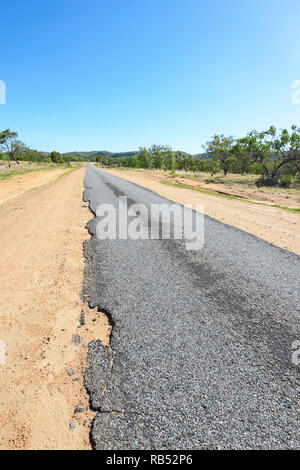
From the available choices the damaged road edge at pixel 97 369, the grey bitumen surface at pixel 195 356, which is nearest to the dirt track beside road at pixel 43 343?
the damaged road edge at pixel 97 369

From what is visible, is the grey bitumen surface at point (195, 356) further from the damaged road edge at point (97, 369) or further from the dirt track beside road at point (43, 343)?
the dirt track beside road at point (43, 343)

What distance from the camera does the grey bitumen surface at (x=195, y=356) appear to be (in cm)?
174

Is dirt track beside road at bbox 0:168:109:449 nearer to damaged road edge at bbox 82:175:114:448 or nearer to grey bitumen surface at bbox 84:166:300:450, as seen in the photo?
damaged road edge at bbox 82:175:114:448

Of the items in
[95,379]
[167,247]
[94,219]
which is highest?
[94,219]

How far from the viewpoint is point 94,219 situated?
776cm

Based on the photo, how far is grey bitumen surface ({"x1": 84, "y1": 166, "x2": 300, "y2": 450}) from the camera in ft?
5.70

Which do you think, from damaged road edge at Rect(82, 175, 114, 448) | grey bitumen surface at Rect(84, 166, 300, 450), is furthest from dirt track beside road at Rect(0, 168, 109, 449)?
grey bitumen surface at Rect(84, 166, 300, 450)

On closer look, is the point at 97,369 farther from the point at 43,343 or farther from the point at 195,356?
the point at 195,356

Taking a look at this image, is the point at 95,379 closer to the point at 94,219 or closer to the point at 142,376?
the point at 142,376

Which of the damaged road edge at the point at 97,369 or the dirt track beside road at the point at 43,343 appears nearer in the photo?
the dirt track beside road at the point at 43,343

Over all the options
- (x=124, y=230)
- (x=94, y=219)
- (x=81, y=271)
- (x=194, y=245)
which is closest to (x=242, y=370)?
(x=81, y=271)

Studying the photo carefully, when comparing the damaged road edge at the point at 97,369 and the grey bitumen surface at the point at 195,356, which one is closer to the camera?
the grey bitumen surface at the point at 195,356

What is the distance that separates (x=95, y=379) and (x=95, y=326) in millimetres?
820
